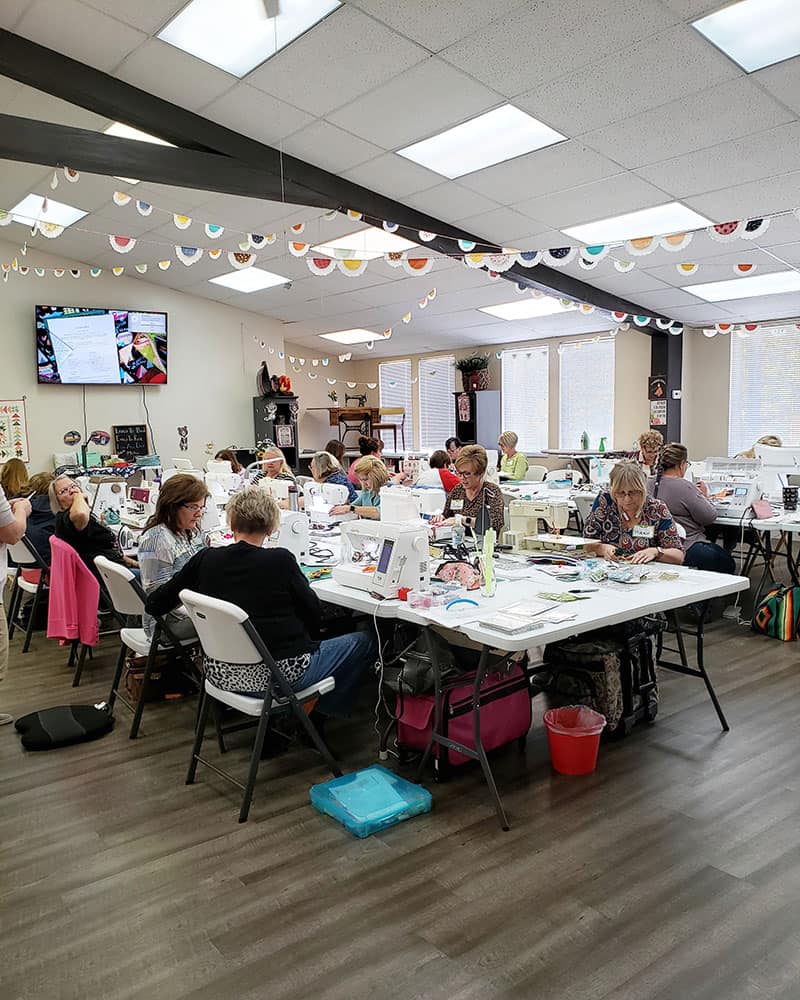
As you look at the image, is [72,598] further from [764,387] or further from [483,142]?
[764,387]

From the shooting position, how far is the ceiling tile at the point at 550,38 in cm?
330

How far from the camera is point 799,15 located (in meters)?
3.27

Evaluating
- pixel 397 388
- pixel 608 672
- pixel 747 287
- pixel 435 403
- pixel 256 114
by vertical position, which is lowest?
pixel 608 672

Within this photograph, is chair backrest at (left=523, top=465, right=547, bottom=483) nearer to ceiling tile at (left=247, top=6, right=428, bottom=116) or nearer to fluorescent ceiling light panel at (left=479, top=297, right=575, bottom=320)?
fluorescent ceiling light panel at (left=479, top=297, right=575, bottom=320)

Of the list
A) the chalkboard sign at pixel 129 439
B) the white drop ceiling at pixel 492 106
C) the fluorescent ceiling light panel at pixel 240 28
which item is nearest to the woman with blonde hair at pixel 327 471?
the white drop ceiling at pixel 492 106

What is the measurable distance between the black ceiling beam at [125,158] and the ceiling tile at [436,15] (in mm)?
1830

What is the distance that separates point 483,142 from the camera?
466 cm

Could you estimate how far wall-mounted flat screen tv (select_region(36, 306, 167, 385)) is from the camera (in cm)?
834

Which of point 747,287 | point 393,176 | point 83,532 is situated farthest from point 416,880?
point 747,287

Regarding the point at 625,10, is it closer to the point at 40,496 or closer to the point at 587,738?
the point at 587,738

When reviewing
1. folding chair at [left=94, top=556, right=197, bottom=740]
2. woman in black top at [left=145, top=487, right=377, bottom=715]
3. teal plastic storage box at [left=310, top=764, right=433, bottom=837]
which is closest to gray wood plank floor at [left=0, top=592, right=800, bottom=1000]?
teal plastic storage box at [left=310, top=764, right=433, bottom=837]

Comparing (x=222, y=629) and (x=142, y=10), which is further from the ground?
(x=142, y=10)

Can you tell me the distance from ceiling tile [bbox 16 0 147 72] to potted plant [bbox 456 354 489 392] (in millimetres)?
7238

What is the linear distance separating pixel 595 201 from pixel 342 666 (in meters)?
4.06
